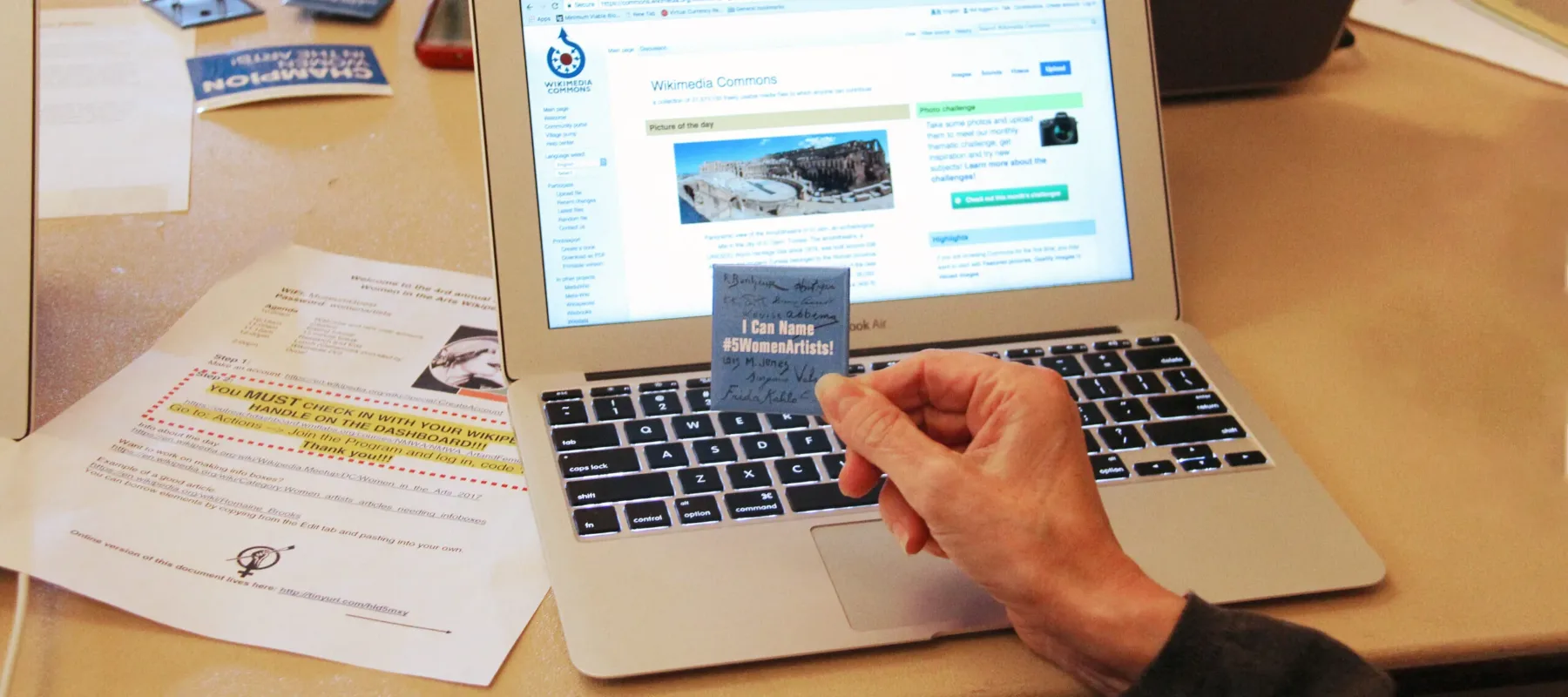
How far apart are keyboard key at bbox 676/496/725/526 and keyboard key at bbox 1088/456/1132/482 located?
211 millimetres

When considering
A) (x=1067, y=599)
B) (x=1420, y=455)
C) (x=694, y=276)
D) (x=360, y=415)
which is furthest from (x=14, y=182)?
(x=1420, y=455)

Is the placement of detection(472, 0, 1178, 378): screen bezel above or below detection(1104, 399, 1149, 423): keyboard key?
above

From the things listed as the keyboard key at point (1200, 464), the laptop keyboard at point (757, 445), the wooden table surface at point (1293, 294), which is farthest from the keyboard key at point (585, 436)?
the keyboard key at point (1200, 464)

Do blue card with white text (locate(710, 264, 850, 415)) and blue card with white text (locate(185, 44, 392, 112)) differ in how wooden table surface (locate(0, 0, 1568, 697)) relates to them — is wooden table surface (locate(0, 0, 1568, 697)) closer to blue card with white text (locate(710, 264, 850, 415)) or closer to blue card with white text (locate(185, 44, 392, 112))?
blue card with white text (locate(185, 44, 392, 112))

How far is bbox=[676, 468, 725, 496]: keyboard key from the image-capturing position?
0.61 m

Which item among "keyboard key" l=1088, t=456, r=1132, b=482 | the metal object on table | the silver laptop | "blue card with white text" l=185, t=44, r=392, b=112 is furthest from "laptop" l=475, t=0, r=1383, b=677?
the metal object on table

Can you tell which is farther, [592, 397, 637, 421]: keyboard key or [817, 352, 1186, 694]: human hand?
[592, 397, 637, 421]: keyboard key

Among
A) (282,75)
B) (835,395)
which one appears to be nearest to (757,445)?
(835,395)

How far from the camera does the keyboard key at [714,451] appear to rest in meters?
0.62

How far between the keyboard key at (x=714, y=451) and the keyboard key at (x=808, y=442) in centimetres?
3

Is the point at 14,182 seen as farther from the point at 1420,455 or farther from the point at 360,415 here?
the point at 1420,455

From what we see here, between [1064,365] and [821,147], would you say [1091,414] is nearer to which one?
[1064,365]

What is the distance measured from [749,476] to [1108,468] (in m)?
0.20

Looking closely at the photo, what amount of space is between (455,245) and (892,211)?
1.14 feet
